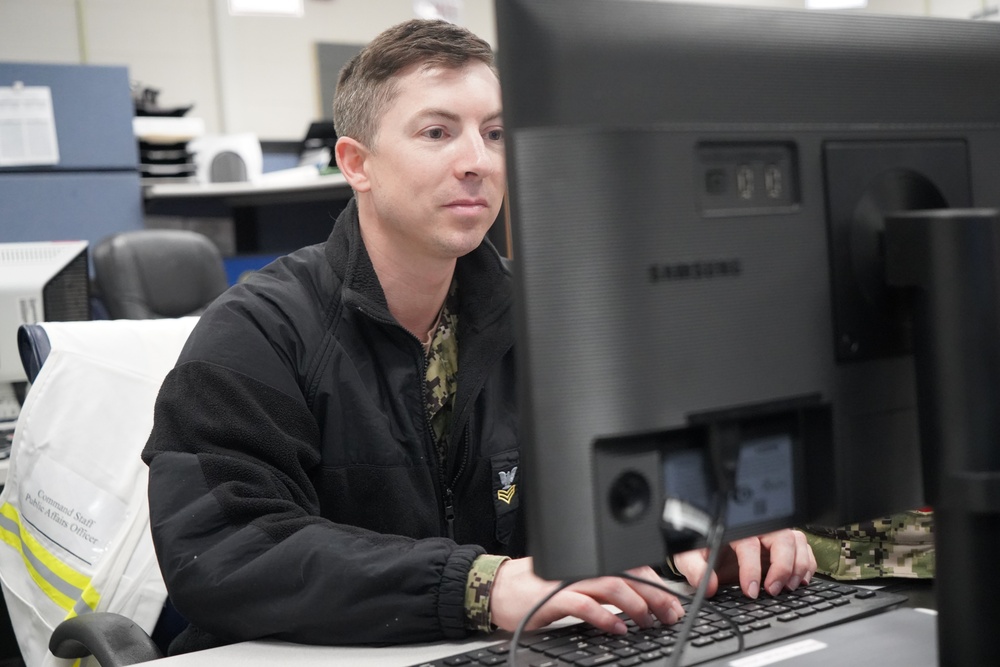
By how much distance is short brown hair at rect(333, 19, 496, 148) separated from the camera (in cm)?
125

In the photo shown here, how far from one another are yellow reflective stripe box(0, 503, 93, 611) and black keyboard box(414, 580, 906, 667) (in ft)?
2.44

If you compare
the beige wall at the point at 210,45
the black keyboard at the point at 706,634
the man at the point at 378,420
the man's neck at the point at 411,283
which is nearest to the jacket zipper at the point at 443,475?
the man at the point at 378,420

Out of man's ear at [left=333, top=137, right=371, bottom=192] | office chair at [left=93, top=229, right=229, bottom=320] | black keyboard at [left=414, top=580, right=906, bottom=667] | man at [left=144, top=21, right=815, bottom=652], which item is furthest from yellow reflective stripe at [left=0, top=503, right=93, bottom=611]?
office chair at [left=93, top=229, right=229, bottom=320]

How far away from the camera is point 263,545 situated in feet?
3.06

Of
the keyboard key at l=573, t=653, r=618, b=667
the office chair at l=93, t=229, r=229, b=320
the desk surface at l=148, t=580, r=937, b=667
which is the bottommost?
the desk surface at l=148, t=580, r=937, b=667

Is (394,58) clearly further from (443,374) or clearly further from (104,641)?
(104,641)

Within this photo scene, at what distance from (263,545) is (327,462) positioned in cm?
23

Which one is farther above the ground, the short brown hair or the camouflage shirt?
the short brown hair

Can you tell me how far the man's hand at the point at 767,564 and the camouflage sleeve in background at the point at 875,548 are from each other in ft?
0.60

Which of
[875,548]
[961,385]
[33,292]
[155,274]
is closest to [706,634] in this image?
[961,385]

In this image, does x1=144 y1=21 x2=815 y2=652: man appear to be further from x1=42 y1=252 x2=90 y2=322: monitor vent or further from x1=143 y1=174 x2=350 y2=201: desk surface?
x1=143 y1=174 x2=350 y2=201: desk surface

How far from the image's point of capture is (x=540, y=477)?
0.54 metres

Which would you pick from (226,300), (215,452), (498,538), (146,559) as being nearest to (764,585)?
(498,538)

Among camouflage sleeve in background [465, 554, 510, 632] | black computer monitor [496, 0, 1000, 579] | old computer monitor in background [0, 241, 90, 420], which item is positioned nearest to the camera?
black computer monitor [496, 0, 1000, 579]
